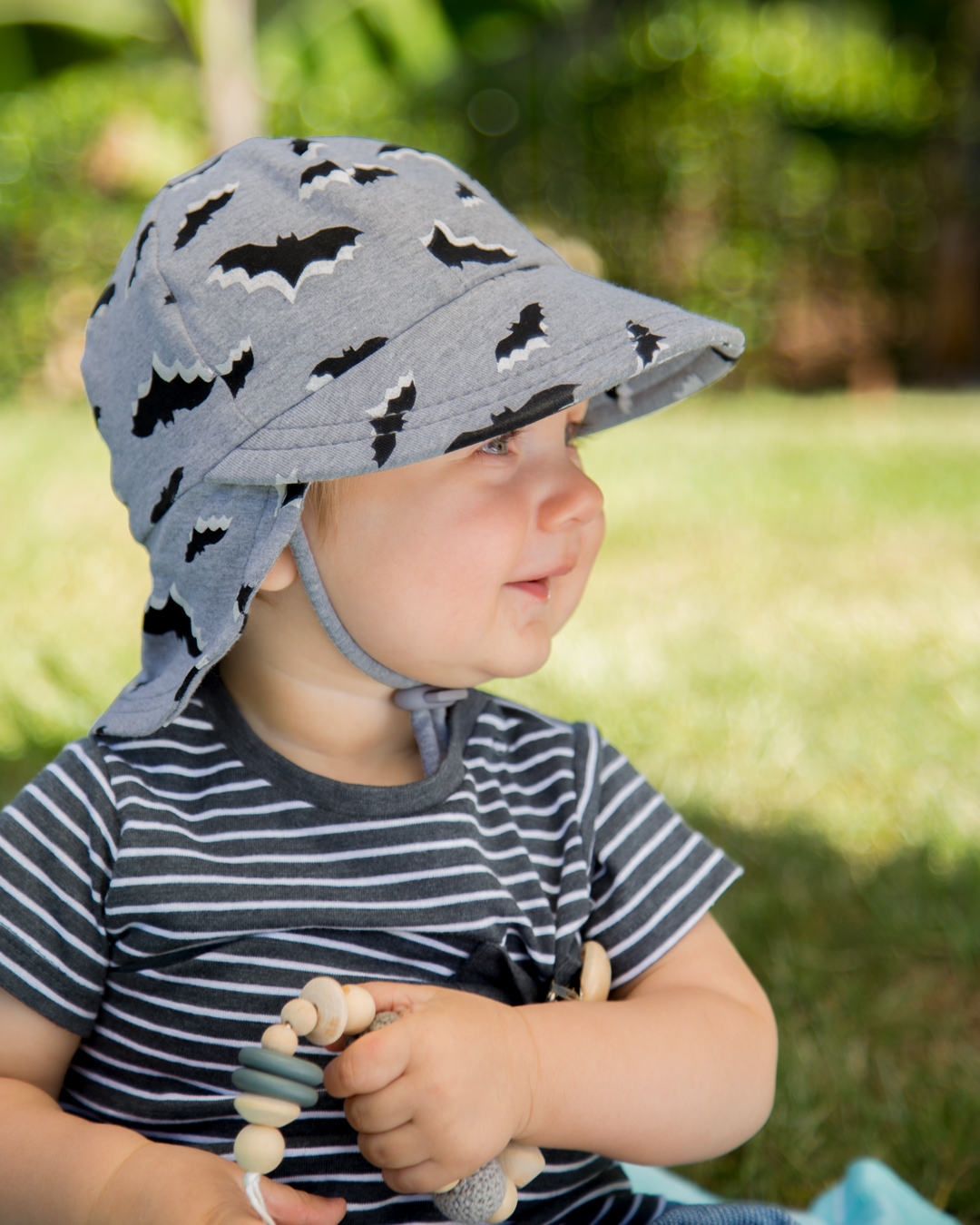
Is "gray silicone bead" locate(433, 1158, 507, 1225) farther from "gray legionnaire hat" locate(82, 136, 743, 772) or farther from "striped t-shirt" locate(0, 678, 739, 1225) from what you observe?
"gray legionnaire hat" locate(82, 136, 743, 772)

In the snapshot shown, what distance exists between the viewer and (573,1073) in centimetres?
119

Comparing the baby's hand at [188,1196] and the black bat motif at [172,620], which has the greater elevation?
the black bat motif at [172,620]

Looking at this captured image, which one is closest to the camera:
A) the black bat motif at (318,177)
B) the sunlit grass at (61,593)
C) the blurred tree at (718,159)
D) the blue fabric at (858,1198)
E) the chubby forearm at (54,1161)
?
the chubby forearm at (54,1161)

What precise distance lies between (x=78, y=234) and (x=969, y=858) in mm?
7646

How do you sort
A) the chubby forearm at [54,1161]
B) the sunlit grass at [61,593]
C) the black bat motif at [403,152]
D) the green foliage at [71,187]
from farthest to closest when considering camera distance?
the green foliage at [71,187], the sunlit grass at [61,593], the black bat motif at [403,152], the chubby forearm at [54,1161]

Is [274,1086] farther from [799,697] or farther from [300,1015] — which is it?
[799,697]

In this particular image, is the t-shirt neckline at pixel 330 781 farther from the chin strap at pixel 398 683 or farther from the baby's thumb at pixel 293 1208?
the baby's thumb at pixel 293 1208

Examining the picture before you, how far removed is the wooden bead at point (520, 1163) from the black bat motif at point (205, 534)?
0.67 meters

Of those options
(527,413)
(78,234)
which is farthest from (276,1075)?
(78,234)

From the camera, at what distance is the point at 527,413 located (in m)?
1.25

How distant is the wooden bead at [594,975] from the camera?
50.6 inches

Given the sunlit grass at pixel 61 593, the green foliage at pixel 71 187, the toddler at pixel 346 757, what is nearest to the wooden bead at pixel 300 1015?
the toddler at pixel 346 757

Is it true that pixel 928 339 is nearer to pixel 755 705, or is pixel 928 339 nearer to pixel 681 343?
pixel 755 705

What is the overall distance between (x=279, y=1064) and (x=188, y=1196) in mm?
167
